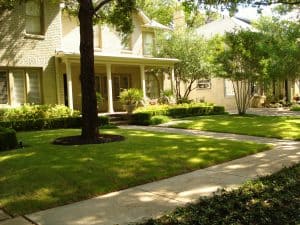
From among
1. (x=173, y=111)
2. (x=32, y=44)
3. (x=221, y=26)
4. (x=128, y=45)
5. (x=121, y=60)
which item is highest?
(x=221, y=26)

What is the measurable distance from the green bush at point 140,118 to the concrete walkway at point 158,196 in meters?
9.82

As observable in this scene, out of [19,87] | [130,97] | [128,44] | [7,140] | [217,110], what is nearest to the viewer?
[7,140]

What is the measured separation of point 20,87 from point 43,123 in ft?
13.0

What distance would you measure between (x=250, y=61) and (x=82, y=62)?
494 inches

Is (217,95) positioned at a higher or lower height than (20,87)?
lower

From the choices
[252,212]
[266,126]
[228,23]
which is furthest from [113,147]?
[228,23]

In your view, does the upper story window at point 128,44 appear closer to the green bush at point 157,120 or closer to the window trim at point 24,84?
the window trim at point 24,84

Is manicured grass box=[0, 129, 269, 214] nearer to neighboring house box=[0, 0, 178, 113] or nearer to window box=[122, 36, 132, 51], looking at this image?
neighboring house box=[0, 0, 178, 113]

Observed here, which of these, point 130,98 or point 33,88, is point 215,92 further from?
point 33,88

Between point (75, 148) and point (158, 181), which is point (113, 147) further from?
point (158, 181)

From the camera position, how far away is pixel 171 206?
5.61 m

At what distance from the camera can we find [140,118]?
62.0 feet

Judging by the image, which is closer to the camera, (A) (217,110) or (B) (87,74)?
(B) (87,74)

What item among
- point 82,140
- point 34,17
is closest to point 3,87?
point 34,17
